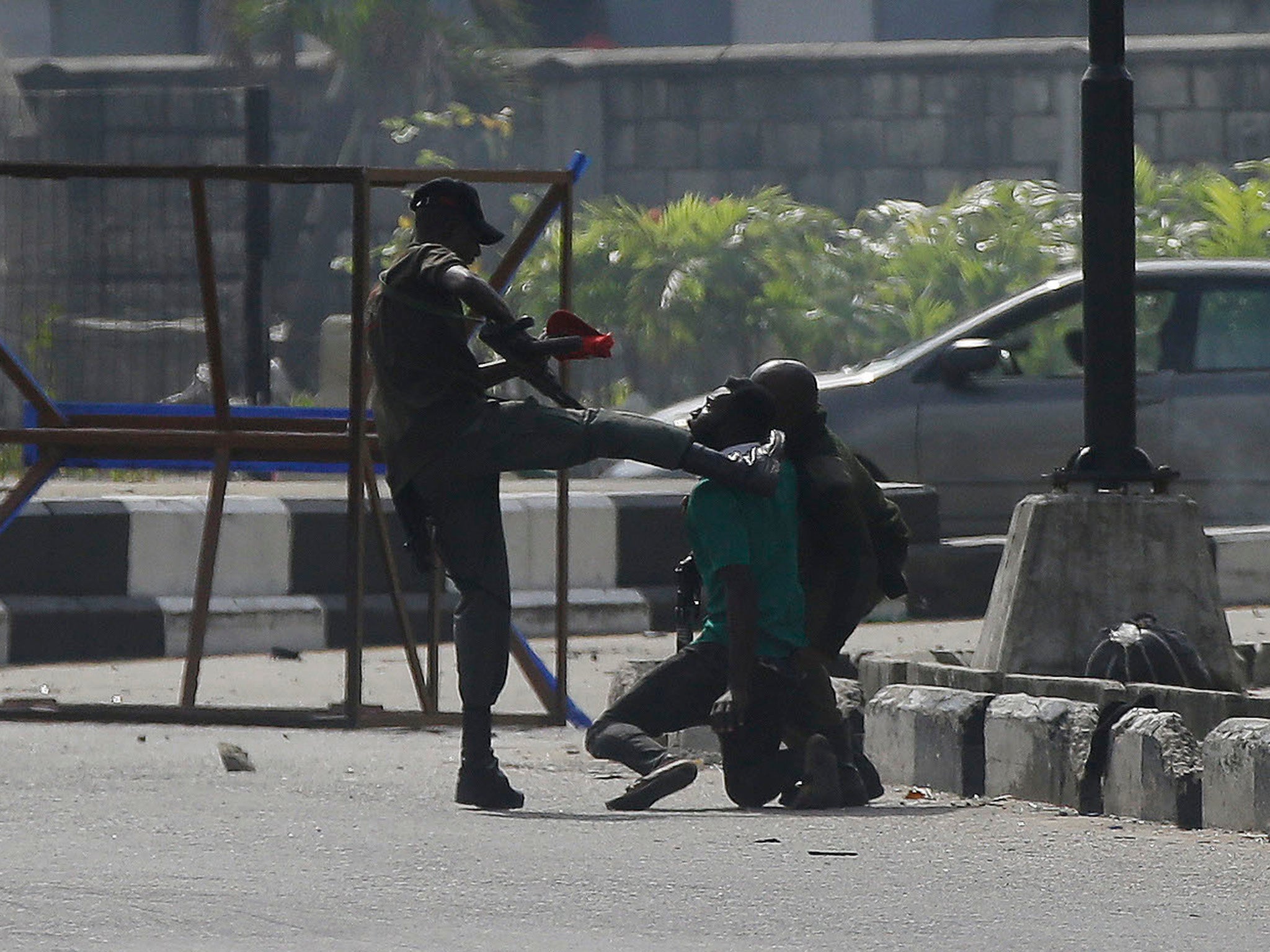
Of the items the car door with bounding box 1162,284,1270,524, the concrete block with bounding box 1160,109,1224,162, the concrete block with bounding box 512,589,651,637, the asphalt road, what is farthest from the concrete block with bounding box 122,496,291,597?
the concrete block with bounding box 1160,109,1224,162

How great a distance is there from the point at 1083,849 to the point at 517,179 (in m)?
3.14

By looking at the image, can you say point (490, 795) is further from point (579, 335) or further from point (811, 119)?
point (811, 119)

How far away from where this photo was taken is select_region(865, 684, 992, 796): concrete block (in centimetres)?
726

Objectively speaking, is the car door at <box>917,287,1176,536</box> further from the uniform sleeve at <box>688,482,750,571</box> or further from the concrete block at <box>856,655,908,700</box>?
the uniform sleeve at <box>688,482,750,571</box>

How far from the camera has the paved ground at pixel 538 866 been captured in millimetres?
5152

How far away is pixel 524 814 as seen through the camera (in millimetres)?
6816

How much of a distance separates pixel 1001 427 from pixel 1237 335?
1071 millimetres

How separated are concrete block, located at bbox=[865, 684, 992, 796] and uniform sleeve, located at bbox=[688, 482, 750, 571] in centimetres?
74

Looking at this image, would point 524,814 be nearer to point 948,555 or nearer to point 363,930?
point 363,930

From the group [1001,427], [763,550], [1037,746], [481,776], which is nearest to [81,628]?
[481,776]

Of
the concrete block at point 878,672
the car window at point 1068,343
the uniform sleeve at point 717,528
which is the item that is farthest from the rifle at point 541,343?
the car window at point 1068,343

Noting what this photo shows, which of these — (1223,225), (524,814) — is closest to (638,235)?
(1223,225)

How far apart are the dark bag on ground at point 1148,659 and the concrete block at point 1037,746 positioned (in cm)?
60

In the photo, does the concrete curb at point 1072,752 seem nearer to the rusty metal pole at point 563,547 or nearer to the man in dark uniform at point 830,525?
the man in dark uniform at point 830,525
